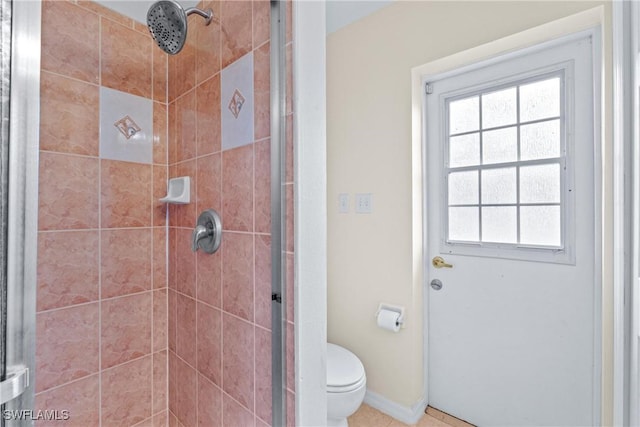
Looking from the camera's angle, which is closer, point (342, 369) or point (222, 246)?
point (222, 246)

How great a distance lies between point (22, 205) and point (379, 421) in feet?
5.92

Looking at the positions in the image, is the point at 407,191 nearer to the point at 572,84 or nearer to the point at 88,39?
the point at 572,84

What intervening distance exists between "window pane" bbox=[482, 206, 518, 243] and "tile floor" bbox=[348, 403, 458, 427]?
3.34 ft

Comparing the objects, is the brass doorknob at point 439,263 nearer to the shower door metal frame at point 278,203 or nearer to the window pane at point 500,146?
the window pane at point 500,146

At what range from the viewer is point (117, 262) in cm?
106

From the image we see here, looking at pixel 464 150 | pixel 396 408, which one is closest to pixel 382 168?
pixel 464 150

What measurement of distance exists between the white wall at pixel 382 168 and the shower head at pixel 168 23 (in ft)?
3.75

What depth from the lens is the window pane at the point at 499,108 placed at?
1445 millimetres

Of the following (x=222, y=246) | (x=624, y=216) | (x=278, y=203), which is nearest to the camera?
(x=278, y=203)

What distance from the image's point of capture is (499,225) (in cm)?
148

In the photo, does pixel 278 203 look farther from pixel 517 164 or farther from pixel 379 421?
pixel 379 421

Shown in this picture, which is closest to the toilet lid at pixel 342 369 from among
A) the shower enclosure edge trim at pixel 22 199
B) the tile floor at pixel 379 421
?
the tile floor at pixel 379 421

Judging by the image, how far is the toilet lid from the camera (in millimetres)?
1307

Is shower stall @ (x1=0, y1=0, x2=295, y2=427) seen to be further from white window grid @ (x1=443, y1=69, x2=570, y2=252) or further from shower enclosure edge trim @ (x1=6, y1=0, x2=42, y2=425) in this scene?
white window grid @ (x1=443, y1=69, x2=570, y2=252)
